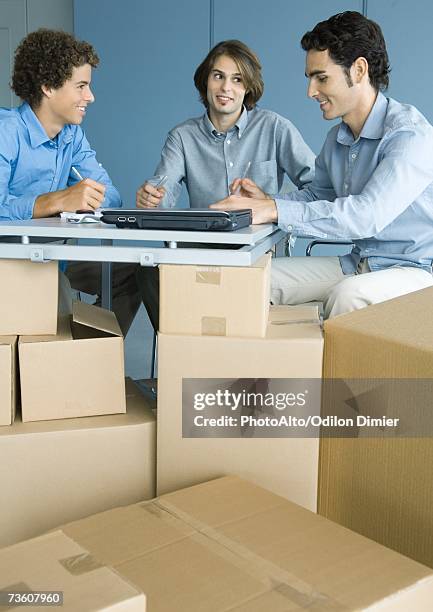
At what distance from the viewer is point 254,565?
1045 mm

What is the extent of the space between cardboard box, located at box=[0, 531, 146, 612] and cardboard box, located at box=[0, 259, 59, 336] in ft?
2.03

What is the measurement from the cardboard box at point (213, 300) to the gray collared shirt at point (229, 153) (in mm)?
1328

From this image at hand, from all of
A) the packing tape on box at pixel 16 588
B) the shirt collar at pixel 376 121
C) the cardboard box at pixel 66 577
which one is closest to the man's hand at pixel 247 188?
the shirt collar at pixel 376 121

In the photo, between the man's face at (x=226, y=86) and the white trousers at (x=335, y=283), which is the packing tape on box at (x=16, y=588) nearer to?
the white trousers at (x=335, y=283)

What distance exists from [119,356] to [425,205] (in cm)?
94

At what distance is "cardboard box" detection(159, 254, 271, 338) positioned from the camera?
1411mm

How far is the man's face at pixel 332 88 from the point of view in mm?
2057

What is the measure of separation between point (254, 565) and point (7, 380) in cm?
65

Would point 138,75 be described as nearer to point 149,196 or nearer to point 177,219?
point 149,196

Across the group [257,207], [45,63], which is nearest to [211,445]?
[257,207]

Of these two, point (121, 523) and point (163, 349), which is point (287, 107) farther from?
point (121, 523)

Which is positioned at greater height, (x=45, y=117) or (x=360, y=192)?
(x=45, y=117)

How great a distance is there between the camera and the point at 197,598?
971 mm

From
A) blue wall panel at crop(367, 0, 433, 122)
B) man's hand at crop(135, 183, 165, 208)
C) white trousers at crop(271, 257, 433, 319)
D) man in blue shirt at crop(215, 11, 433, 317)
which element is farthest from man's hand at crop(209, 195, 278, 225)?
blue wall panel at crop(367, 0, 433, 122)
